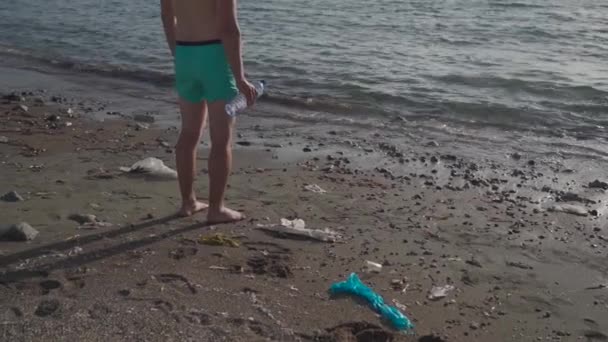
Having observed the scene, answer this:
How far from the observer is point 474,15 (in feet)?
58.4

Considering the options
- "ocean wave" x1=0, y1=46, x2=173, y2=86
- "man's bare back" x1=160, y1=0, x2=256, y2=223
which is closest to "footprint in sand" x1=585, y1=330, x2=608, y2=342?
"man's bare back" x1=160, y1=0, x2=256, y2=223

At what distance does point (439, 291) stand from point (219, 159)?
1.78 metres

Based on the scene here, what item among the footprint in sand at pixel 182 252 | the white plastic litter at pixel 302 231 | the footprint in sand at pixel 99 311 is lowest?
the white plastic litter at pixel 302 231

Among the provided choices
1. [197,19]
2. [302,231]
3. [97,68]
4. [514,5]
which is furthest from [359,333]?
[514,5]

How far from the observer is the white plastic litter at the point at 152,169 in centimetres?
612

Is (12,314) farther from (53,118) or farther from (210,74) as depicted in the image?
(53,118)

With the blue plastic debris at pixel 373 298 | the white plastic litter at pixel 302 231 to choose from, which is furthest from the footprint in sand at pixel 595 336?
the white plastic litter at pixel 302 231

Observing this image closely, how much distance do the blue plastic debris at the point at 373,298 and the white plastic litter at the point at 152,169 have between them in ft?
8.20

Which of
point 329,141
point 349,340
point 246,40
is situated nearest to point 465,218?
point 349,340

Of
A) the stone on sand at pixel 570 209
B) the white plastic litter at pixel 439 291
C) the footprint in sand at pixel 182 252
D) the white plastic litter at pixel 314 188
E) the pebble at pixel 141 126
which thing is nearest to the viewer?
the white plastic litter at pixel 439 291

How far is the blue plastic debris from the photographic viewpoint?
12.1 feet

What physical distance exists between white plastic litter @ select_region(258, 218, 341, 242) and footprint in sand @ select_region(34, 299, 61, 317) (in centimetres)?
172

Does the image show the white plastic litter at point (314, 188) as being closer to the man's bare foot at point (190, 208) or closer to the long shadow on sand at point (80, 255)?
the man's bare foot at point (190, 208)

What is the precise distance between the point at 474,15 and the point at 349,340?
15.6m
